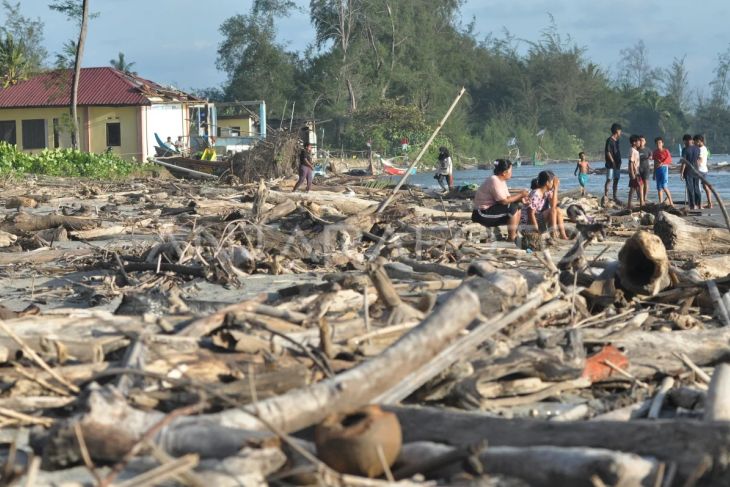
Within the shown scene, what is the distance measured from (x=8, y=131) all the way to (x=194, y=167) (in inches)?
692

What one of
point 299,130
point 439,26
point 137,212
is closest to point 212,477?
point 137,212

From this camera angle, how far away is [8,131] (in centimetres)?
4447

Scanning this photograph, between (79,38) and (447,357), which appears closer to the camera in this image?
(447,357)

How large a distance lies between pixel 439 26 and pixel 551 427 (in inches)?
3360

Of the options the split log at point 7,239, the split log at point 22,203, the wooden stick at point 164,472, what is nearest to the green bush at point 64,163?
the split log at point 22,203

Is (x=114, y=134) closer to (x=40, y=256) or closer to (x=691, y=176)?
(x=691, y=176)

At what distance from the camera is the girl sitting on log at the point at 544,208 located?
11.7 metres

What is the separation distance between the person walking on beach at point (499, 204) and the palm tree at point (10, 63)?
118ft

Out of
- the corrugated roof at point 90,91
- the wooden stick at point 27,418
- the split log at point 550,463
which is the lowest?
the wooden stick at point 27,418

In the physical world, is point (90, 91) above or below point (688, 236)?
above

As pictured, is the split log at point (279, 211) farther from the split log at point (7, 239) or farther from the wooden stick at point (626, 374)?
the wooden stick at point (626, 374)

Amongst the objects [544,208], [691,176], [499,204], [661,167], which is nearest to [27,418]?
[499,204]

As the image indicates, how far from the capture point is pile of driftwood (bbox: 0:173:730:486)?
3.31 m

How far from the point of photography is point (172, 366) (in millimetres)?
4418
